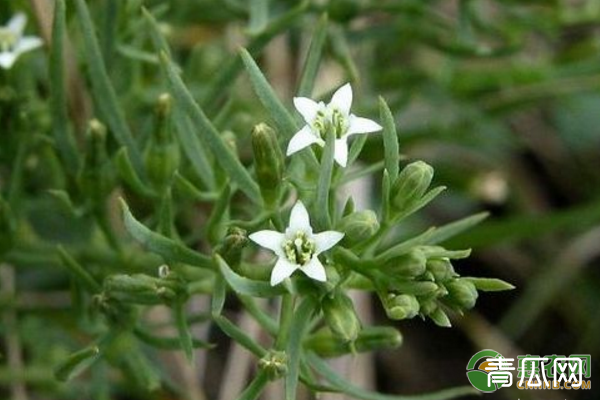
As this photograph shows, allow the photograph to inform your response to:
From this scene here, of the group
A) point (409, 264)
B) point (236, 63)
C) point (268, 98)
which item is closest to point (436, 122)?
point (236, 63)

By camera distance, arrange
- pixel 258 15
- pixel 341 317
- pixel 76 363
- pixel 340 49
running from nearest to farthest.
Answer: pixel 341 317, pixel 76 363, pixel 258 15, pixel 340 49

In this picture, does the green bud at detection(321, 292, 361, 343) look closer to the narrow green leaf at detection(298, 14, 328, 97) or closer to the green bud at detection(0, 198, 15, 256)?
the narrow green leaf at detection(298, 14, 328, 97)

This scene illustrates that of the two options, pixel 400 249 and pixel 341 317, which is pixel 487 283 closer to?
pixel 400 249

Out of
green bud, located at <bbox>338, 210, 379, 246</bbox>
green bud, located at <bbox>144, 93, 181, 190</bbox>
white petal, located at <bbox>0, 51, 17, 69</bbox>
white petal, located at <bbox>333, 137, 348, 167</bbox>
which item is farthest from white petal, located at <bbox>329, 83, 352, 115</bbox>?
white petal, located at <bbox>0, 51, 17, 69</bbox>

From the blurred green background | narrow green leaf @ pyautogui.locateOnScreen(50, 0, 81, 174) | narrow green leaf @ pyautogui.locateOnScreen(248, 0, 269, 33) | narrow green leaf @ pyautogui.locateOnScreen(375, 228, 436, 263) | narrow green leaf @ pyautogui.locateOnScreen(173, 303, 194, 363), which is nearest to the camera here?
narrow green leaf @ pyautogui.locateOnScreen(375, 228, 436, 263)

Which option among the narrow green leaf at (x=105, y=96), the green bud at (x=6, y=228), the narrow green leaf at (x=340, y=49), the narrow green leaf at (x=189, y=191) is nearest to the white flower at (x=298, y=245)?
the narrow green leaf at (x=189, y=191)

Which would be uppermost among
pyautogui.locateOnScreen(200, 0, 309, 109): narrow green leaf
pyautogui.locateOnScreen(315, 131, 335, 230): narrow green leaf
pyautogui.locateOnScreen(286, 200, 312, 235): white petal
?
pyautogui.locateOnScreen(200, 0, 309, 109): narrow green leaf

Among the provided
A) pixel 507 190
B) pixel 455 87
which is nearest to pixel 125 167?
pixel 455 87

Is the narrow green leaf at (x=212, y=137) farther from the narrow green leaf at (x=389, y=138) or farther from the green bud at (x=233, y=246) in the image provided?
the narrow green leaf at (x=389, y=138)
